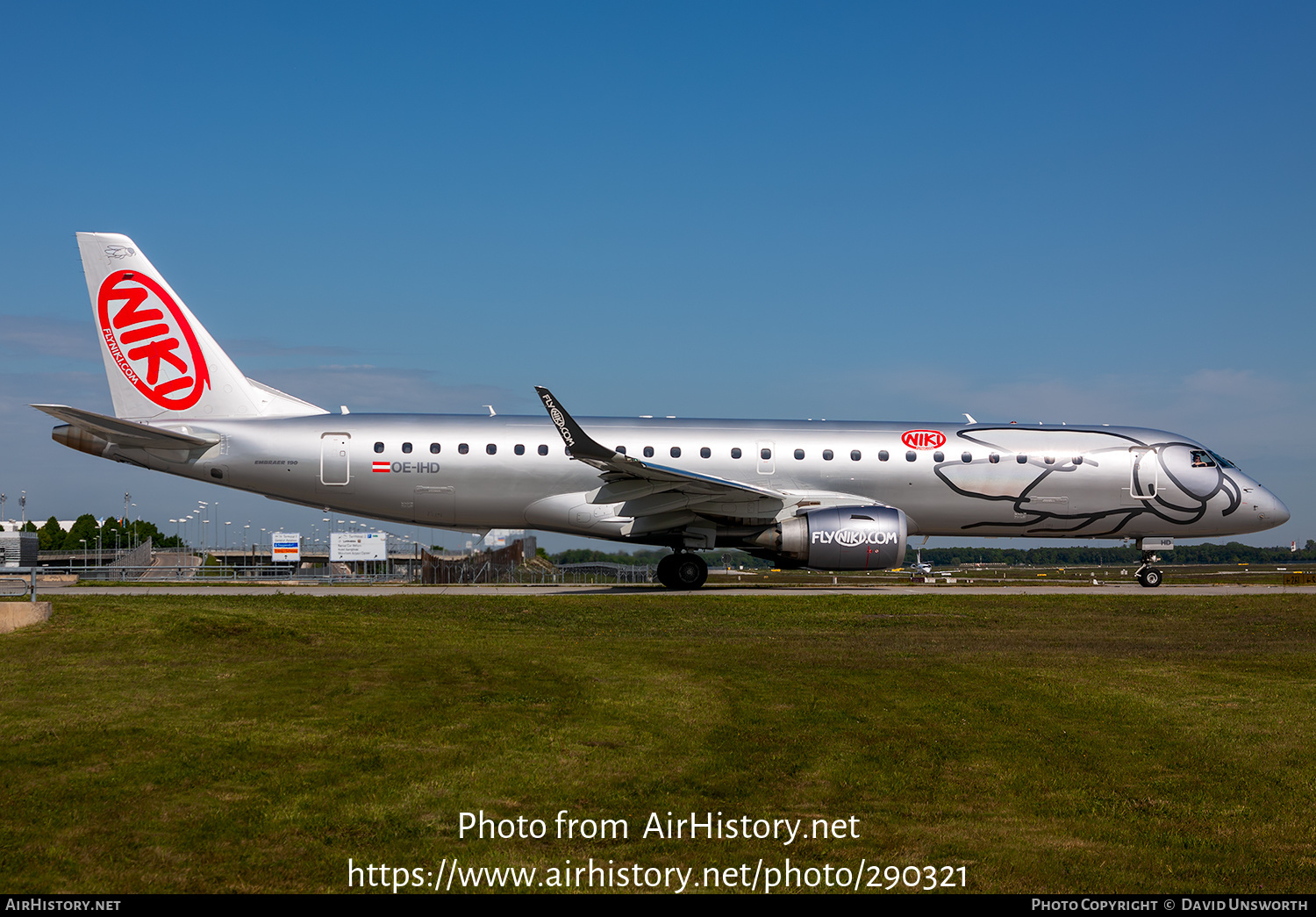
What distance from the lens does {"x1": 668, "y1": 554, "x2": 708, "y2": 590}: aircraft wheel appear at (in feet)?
82.4

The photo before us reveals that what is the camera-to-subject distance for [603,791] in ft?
21.2

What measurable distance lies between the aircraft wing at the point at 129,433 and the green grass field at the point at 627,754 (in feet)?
31.1

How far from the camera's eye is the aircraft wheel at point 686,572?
25.1 meters

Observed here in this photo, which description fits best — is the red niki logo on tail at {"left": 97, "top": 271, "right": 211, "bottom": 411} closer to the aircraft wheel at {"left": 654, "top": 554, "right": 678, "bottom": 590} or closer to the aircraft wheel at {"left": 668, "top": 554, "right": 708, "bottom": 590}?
the aircraft wheel at {"left": 654, "top": 554, "right": 678, "bottom": 590}

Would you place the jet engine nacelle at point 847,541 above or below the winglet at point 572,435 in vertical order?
below

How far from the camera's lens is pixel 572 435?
21.8m

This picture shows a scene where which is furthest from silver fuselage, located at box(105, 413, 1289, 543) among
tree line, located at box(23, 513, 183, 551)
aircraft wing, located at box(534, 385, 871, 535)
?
tree line, located at box(23, 513, 183, 551)

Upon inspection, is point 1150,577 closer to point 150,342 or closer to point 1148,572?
point 1148,572

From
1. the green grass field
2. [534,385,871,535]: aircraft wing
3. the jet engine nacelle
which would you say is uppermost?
[534,385,871,535]: aircraft wing

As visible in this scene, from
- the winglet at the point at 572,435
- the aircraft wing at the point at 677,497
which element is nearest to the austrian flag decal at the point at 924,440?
the aircraft wing at the point at 677,497

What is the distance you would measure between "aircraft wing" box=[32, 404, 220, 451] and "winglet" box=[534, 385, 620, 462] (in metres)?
8.35

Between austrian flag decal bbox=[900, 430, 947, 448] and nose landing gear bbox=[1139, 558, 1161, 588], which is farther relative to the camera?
nose landing gear bbox=[1139, 558, 1161, 588]

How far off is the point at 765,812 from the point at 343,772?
2.71m

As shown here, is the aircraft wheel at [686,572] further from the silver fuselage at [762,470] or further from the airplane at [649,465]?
the silver fuselage at [762,470]
